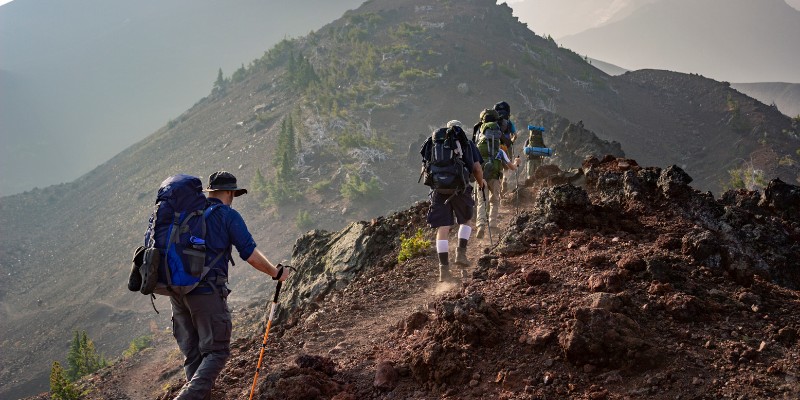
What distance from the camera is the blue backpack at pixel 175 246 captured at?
185 inches

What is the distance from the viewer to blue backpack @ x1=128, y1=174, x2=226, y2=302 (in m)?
4.71

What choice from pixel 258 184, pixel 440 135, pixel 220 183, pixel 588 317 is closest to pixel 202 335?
pixel 220 183

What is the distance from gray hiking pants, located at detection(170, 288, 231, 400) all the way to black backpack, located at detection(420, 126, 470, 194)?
133 inches

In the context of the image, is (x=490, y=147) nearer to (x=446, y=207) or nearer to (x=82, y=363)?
(x=446, y=207)

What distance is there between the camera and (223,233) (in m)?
4.94

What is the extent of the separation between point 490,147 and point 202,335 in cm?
605

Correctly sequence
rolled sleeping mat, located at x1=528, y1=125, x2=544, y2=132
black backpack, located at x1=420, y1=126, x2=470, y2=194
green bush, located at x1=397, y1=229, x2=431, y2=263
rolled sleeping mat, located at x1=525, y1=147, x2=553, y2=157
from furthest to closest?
1. rolled sleeping mat, located at x1=525, y1=147, x2=553, y2=157
2. rolled sleeping mat, located at x1=528, y1=125, x2=544, y2=132
3. green bush, located at x1=397, y1=229, x2=431, y2=263
4. black backpack, located at x1=420, y1=126, x2=470, y2=194

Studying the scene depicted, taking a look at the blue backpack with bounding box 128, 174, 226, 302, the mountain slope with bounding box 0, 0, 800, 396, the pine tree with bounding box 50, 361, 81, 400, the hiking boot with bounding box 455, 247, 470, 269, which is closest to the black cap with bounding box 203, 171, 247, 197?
the blue backpack with bounding box 128, 174, 226, 302

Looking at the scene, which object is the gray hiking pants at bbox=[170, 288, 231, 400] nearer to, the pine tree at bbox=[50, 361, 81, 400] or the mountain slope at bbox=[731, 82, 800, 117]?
the pine tree at bbox=[50, 361, 81, 400]

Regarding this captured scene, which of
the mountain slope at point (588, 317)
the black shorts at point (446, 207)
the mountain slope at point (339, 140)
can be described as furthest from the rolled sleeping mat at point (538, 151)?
the mountain slope at point (339, 140)

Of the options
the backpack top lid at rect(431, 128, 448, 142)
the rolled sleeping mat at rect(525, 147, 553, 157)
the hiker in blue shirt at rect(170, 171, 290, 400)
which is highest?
the backpack top lid at rect(431, 128, 448, 142)

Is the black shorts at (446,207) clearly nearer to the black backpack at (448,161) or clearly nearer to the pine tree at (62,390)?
the black backpack at (448,161)

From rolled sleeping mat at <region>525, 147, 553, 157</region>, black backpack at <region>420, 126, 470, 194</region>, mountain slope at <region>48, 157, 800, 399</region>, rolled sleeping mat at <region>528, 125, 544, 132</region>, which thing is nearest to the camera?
mountain slope at <region>48, 157, 800, 399</region>

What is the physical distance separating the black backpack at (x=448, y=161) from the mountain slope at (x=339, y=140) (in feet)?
92.6
